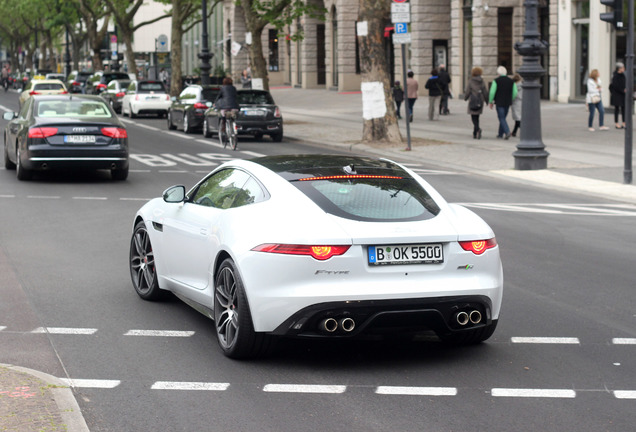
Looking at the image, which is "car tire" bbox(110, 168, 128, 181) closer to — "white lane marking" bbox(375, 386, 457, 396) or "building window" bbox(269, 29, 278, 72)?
"white lane marking" bbox(375, 386, 457, 396)

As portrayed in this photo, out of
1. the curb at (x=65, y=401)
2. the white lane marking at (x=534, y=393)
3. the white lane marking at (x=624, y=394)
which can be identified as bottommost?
the white lane marking at (x=624, y=394)

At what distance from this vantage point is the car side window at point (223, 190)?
7.64m

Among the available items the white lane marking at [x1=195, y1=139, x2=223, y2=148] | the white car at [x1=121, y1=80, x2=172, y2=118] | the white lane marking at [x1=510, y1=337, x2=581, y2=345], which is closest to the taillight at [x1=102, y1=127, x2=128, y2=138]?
the white lane marking at [x1=195, y1=139, x2=223, y2=148]

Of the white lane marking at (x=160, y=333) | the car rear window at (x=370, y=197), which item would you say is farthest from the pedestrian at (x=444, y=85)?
the car rear window at (x=370, y=197)

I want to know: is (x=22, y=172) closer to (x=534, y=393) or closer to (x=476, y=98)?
(x=476, y=98)

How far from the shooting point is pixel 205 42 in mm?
43219

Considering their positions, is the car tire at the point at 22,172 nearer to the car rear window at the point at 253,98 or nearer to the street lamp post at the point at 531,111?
the street lamp post at the point at 531,111

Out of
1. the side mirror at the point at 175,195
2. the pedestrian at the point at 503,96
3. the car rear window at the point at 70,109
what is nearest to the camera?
the side mirror at the point at 175,195

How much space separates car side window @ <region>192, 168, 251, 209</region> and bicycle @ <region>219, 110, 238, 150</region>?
1788 centimetres

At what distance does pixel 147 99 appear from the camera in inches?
1658

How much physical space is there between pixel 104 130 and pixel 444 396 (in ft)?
42.1

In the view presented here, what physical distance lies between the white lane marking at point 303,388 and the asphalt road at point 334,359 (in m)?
0.01

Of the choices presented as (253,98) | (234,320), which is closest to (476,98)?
(253,98)

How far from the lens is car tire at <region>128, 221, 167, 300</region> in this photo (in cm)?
898
